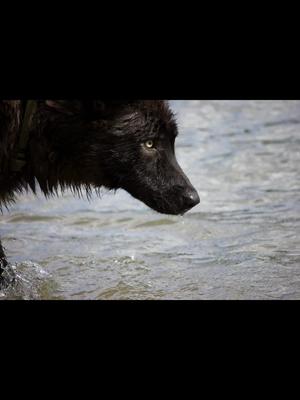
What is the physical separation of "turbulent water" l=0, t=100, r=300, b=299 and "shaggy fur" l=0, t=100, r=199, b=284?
0.60 meters

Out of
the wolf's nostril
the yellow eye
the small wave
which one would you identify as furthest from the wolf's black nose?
the small wave

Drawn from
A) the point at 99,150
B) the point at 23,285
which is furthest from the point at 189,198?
the point at 23,285

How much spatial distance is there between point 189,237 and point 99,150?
6.28 feet

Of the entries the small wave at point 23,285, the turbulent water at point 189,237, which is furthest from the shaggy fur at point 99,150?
the turbulent water at point 189,237

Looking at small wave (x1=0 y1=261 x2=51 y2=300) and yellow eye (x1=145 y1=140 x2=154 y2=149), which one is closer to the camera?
yellow eye (x1=145 y1=140 x2=154 y2=149)

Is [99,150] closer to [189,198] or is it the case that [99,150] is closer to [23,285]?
[189,198]

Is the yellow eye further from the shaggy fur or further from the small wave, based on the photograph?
the small wave

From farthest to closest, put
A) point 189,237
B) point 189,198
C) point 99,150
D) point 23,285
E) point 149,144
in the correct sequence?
point 189,237 → point 23,285 → point 189,198 → point 149,144 → point 99,150

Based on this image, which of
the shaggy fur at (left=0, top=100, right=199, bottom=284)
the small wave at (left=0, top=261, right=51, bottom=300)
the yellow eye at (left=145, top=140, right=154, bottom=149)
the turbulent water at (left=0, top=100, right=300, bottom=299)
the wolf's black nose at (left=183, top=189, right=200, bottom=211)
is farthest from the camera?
the turbulent water at (left=0, top=100, right=300, bottom=299)

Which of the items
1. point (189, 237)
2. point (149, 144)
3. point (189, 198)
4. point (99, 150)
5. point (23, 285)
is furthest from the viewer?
point (189, 237)

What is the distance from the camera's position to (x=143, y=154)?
4320mm

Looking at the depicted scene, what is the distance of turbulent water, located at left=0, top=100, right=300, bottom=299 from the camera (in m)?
4.76

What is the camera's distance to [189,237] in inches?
233
